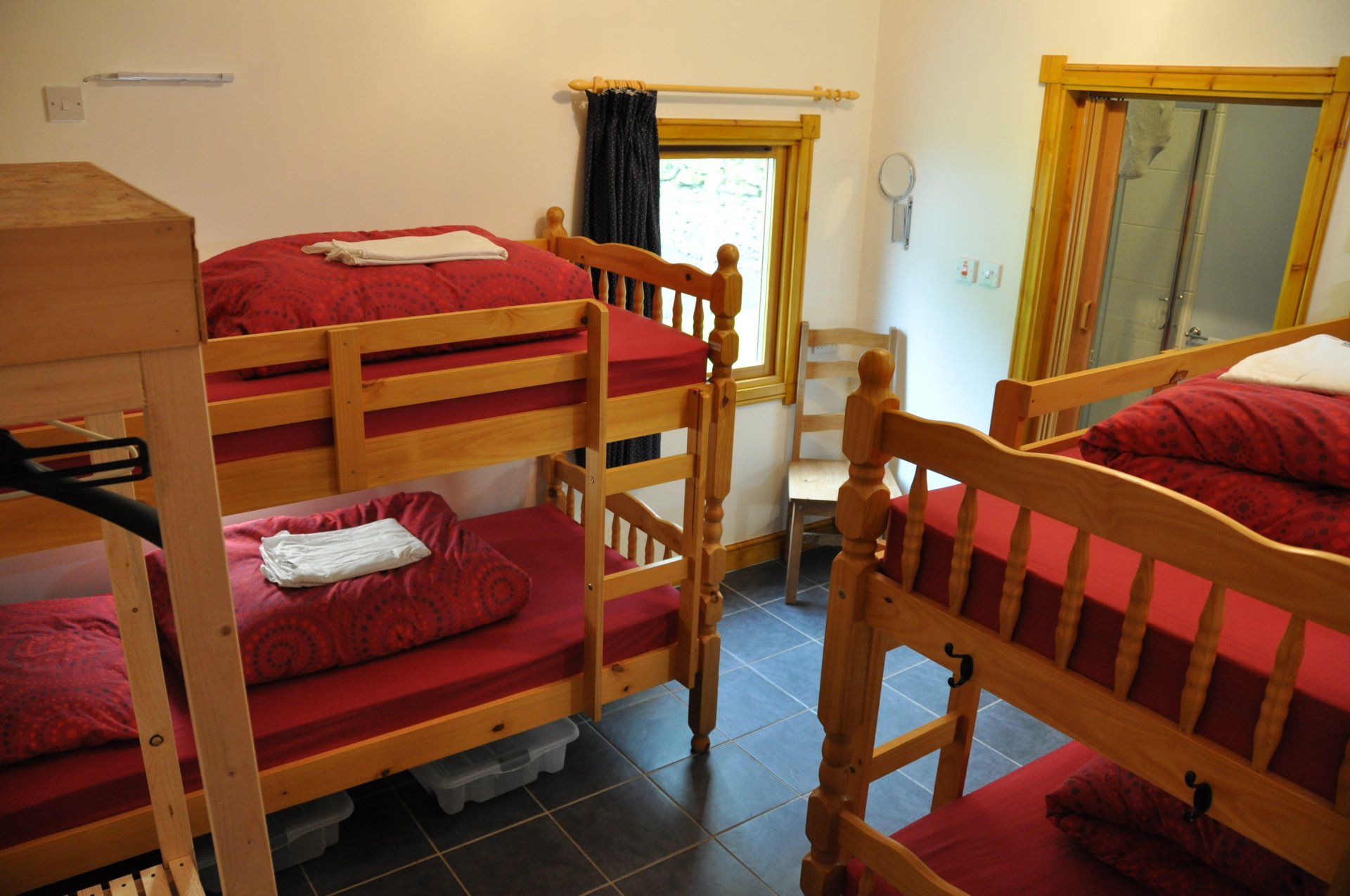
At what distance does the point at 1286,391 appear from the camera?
1.97 metres

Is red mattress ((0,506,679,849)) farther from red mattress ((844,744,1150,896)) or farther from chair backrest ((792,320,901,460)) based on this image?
chair backrest ((792,320,901,460))

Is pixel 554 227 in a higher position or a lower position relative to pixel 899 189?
lower

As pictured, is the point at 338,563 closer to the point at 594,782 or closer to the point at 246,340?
the point at 246,340

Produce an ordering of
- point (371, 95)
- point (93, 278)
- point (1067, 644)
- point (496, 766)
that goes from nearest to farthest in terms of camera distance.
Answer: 1. point (93, 278)
2. point (1067, 644)
3. point (496, 766)
4. point (371, 95)

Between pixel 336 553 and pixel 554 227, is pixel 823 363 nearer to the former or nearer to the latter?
pixel 554 227

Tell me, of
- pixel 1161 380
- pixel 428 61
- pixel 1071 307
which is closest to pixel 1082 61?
pixel 1071 307

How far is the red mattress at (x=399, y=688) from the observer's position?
85.8 inches

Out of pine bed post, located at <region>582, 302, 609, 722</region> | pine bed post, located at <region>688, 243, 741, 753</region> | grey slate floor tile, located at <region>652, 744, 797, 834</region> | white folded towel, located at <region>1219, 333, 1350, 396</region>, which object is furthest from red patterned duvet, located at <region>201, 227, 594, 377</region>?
white folded towel, located at <region>1219, 333, 1350, 396</region>

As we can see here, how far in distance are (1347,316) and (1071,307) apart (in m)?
1.03

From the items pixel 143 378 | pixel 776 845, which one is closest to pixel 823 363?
pixel 776 845

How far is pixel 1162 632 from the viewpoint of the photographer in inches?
64.8

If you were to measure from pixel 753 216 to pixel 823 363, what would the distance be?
74 centimetres

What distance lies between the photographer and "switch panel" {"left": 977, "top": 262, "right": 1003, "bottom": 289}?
13.2ft

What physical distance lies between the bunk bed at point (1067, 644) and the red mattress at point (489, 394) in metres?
0.87
